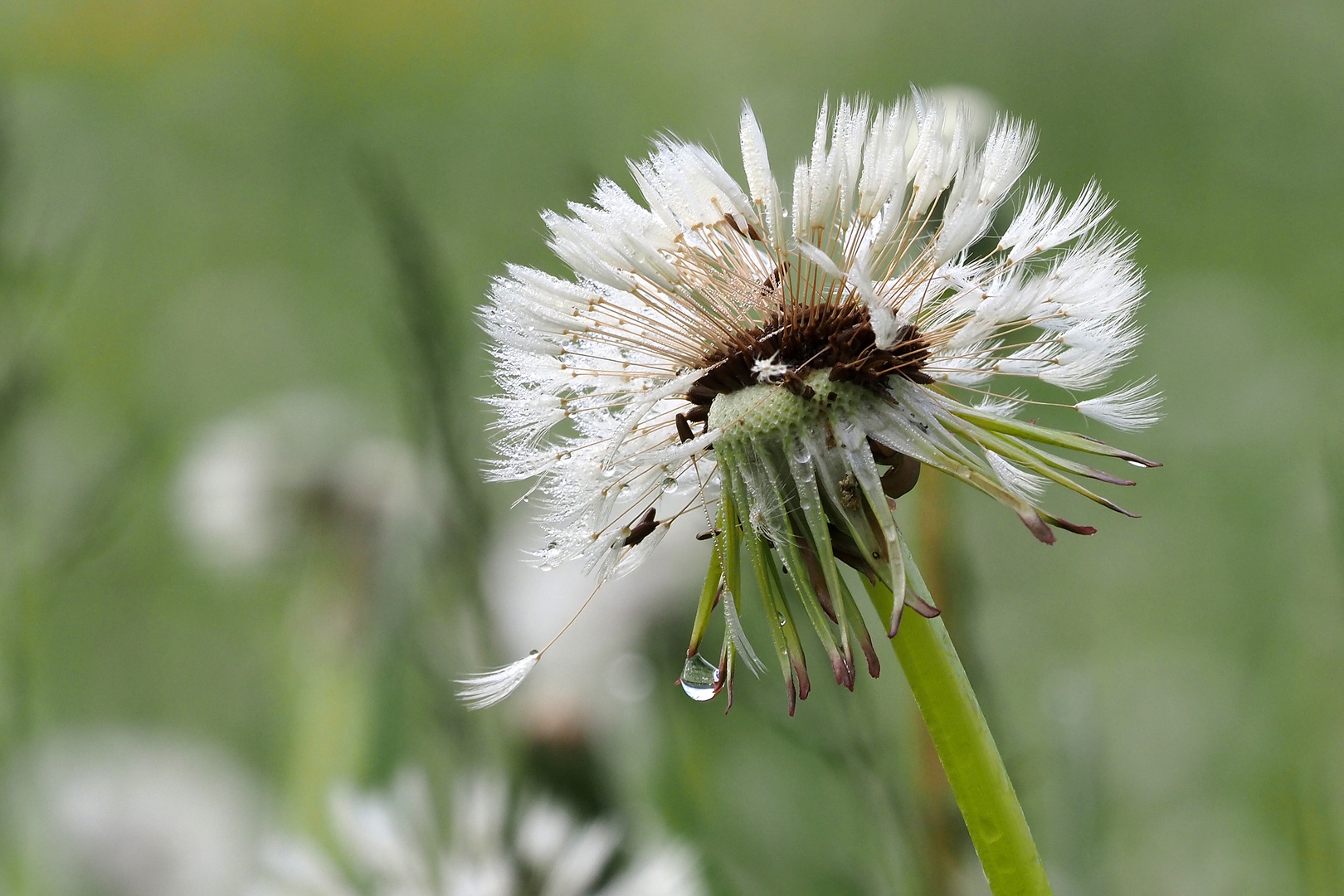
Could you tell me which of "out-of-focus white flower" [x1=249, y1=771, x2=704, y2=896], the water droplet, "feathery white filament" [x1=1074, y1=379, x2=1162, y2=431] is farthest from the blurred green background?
"feathery white filament" [x1=1074, y1=379, x2=1162, y2=431]

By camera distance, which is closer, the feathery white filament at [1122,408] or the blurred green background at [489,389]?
the feathery white filament at [1122,408]

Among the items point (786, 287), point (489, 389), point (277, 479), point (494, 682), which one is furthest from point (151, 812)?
point (786, 287)

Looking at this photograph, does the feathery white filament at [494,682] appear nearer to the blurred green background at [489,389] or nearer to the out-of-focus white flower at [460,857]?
the blurred green background at [489,389]

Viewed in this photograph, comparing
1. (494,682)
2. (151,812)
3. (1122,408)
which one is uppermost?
(1122,408)

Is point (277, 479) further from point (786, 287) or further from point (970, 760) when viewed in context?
point (970, 760)

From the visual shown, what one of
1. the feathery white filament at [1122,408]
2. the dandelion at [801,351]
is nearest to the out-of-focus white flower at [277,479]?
the dandelion at [801,351]

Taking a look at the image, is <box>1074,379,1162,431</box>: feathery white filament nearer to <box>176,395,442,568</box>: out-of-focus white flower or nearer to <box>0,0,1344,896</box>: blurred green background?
<box>0,0,1344,896</box>: blurred green background
